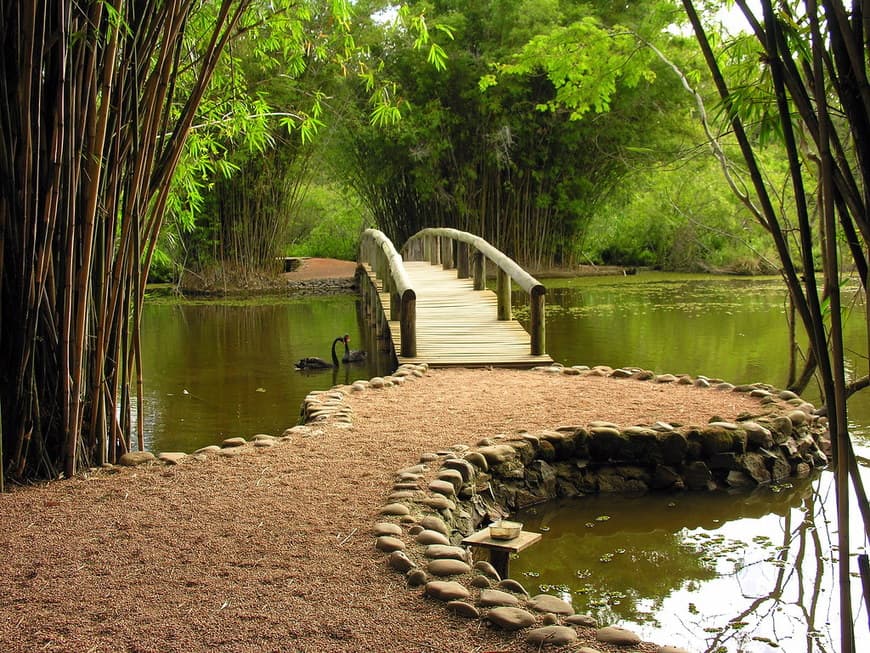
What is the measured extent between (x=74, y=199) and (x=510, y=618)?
76.9 inches

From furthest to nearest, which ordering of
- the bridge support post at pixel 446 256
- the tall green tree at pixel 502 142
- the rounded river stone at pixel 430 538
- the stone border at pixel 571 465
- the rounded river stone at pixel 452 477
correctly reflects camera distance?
the tall green tree at pixel 502 142
the bridge support post at pixel 446 256
the rounded river stone at pixel 452 477
the stone border at pixel 571 465
the rounded river stone at pixel 430 538

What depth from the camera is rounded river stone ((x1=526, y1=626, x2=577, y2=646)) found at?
1.99 meters

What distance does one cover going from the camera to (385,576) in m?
2.33

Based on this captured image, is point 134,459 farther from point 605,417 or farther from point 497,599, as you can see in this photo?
point 605,417

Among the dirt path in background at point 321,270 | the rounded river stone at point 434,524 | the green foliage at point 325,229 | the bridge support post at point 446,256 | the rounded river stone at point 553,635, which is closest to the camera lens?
the rounded river stone at point 553,635

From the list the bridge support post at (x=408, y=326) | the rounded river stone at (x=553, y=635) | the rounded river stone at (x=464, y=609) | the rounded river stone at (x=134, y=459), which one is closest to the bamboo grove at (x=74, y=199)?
the rounded river stone at (x=134, y=459)

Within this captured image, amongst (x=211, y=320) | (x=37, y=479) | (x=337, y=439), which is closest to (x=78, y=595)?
(x=37, y=479)

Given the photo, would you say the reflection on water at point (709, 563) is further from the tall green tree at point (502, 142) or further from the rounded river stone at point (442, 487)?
the tall green tree at point (502, 142)

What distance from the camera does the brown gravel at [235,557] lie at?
2.01m

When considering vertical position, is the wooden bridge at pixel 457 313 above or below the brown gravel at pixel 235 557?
above

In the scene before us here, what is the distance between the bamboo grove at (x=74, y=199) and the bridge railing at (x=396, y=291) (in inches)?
93.8

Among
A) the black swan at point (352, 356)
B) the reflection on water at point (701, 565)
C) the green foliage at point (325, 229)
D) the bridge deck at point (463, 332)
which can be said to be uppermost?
the green foliage at point (325, 229)

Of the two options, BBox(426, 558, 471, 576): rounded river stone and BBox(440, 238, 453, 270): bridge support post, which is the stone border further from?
BBox(440, 238, 453, 270): bridge support post

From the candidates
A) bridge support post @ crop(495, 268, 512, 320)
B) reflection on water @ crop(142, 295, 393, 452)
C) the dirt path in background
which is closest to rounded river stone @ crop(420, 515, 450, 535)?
reflection on water @ crop(142, 295, 393, 452)
